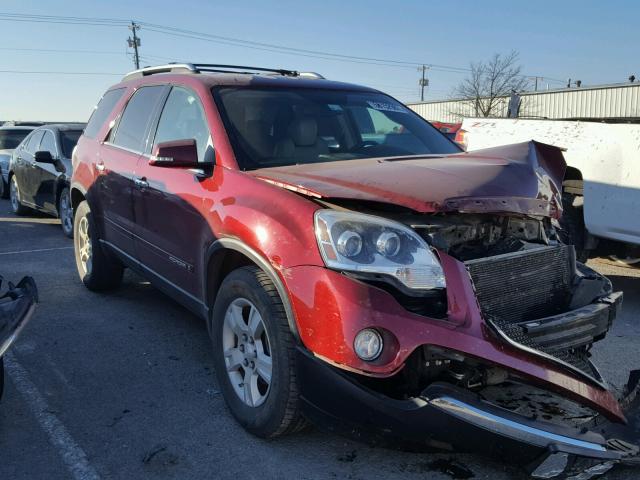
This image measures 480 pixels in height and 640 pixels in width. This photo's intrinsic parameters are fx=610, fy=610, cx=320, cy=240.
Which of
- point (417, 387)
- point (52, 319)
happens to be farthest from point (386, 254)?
point (52, 319)

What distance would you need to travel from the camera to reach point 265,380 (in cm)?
302

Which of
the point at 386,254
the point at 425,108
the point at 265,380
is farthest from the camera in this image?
the point at 425,108

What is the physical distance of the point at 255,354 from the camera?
309 cm

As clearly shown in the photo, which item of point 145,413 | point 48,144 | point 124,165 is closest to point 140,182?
point 124,165

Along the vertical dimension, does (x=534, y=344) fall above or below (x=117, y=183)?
below

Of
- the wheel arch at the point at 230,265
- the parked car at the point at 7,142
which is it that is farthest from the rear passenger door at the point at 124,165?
the parked car at the point at 7,142

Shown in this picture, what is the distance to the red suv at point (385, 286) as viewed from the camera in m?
2.47

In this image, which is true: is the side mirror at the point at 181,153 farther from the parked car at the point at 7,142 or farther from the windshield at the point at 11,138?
the windshield at the point at 11,138

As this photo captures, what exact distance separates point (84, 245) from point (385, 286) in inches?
165

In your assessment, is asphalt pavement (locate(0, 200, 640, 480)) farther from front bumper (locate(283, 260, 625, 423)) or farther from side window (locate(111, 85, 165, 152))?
side window (locate(111, 85, 165, 152))

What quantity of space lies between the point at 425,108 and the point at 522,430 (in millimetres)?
51969

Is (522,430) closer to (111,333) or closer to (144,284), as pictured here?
(111,333)

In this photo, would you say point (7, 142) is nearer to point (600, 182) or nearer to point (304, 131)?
point (304, 131)

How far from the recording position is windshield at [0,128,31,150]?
1406cm
